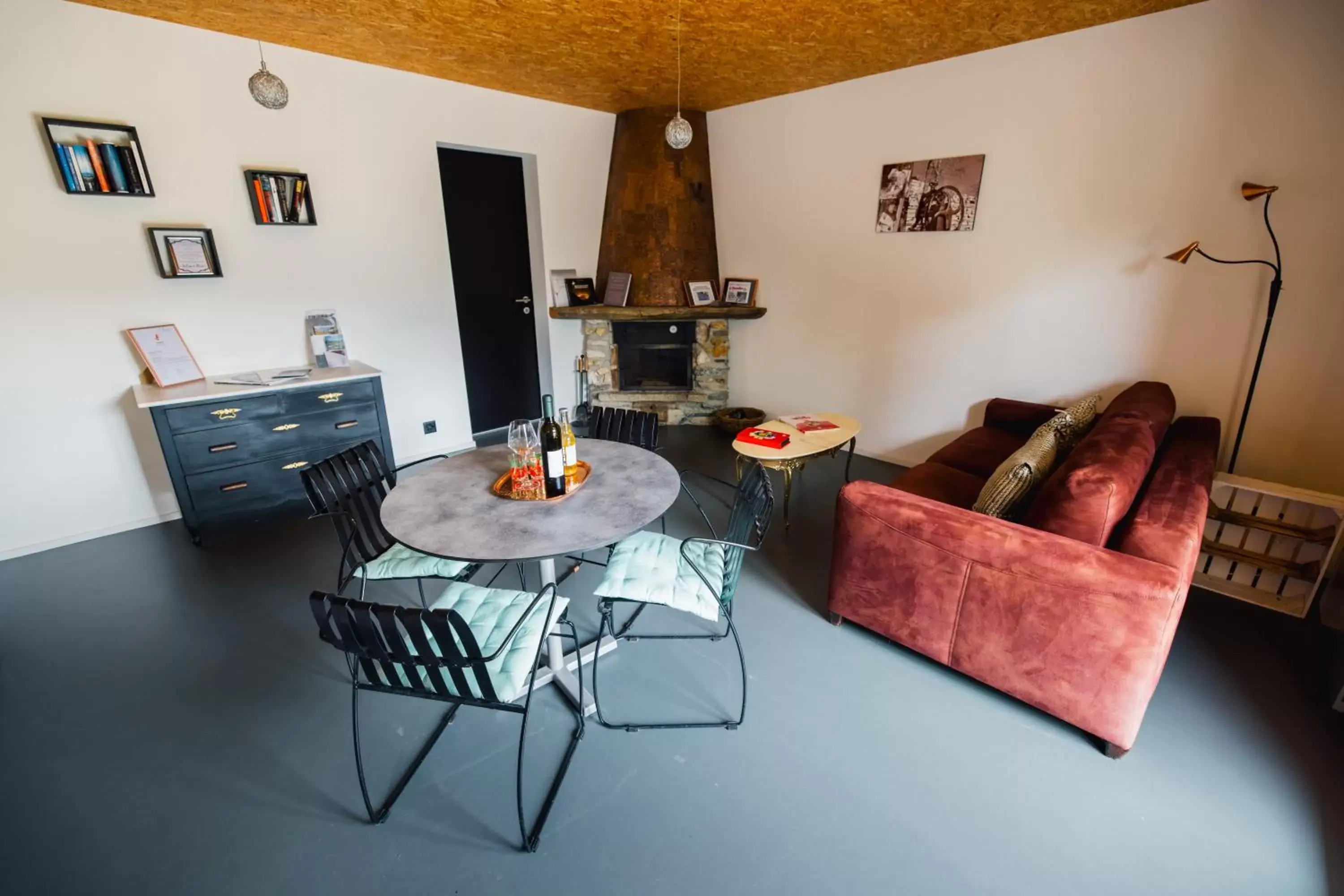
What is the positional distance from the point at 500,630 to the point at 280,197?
3075mm

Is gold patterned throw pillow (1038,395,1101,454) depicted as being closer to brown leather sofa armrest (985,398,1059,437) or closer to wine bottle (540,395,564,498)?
brown leather sofa armrest (985,398,1059,437)

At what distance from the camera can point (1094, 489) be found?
1693mm

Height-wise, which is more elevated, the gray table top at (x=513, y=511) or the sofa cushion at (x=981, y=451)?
the gray table top at (x=513, y=511)

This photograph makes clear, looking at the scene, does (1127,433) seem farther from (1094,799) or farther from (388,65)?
(388,65)

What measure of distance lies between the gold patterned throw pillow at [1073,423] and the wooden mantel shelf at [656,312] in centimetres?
234

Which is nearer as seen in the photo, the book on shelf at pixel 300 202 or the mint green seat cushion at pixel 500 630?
the mint green seat cushion at pixel 500 630

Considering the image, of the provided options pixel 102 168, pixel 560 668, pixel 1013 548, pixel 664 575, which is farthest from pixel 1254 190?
pixel 102 168

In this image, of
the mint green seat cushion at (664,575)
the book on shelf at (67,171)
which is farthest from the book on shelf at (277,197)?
the mint green seat cushion at (664,575)

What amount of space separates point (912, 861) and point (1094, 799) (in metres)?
0.61

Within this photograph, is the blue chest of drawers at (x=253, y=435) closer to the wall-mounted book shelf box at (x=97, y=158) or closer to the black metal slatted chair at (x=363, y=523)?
the wall-mounted book shelf box at (x=97, y=158)

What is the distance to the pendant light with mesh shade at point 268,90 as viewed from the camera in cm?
249

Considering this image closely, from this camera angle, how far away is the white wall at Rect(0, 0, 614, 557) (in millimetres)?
2637

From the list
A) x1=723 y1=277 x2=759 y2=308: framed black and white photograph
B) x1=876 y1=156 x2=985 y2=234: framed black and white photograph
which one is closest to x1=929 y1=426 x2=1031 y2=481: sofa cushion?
x1=876 y1=156 x2=985 y2=234: framed black and white photograph

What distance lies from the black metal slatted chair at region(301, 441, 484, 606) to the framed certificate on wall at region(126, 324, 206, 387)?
1.60 m
